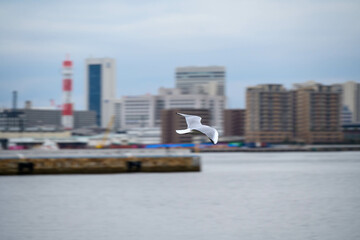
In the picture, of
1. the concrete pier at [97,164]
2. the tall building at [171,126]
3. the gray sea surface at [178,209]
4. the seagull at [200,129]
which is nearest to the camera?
the seagull at [200,129]

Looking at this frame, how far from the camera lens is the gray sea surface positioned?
27.9 metres

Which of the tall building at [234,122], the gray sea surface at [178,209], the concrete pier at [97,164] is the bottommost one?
the gray sea surface at [178,209]

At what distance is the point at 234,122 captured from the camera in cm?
18100

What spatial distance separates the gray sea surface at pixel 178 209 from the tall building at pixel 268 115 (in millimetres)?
109523

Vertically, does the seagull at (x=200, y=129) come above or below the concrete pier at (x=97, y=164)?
above

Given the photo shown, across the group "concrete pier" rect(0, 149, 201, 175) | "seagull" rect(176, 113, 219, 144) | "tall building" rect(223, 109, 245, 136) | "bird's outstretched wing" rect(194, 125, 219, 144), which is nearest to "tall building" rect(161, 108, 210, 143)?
"tall building" rect(223, 109, 245, 136)

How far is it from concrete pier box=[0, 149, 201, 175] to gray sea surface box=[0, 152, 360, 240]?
10.3ft

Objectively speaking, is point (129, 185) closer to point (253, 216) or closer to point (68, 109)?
point (253, 216)

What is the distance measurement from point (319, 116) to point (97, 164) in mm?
115329

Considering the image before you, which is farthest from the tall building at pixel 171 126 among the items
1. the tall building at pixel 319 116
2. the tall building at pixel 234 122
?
the tall building at pixel 319 116

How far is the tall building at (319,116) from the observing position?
164625mm

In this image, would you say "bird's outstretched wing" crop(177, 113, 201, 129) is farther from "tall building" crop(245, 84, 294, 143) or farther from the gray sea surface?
"tall building" crop(245, 84, 294, 143)

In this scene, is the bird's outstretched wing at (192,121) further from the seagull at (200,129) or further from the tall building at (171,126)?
the tall building at (171,126)

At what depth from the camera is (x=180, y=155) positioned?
62.2 m
